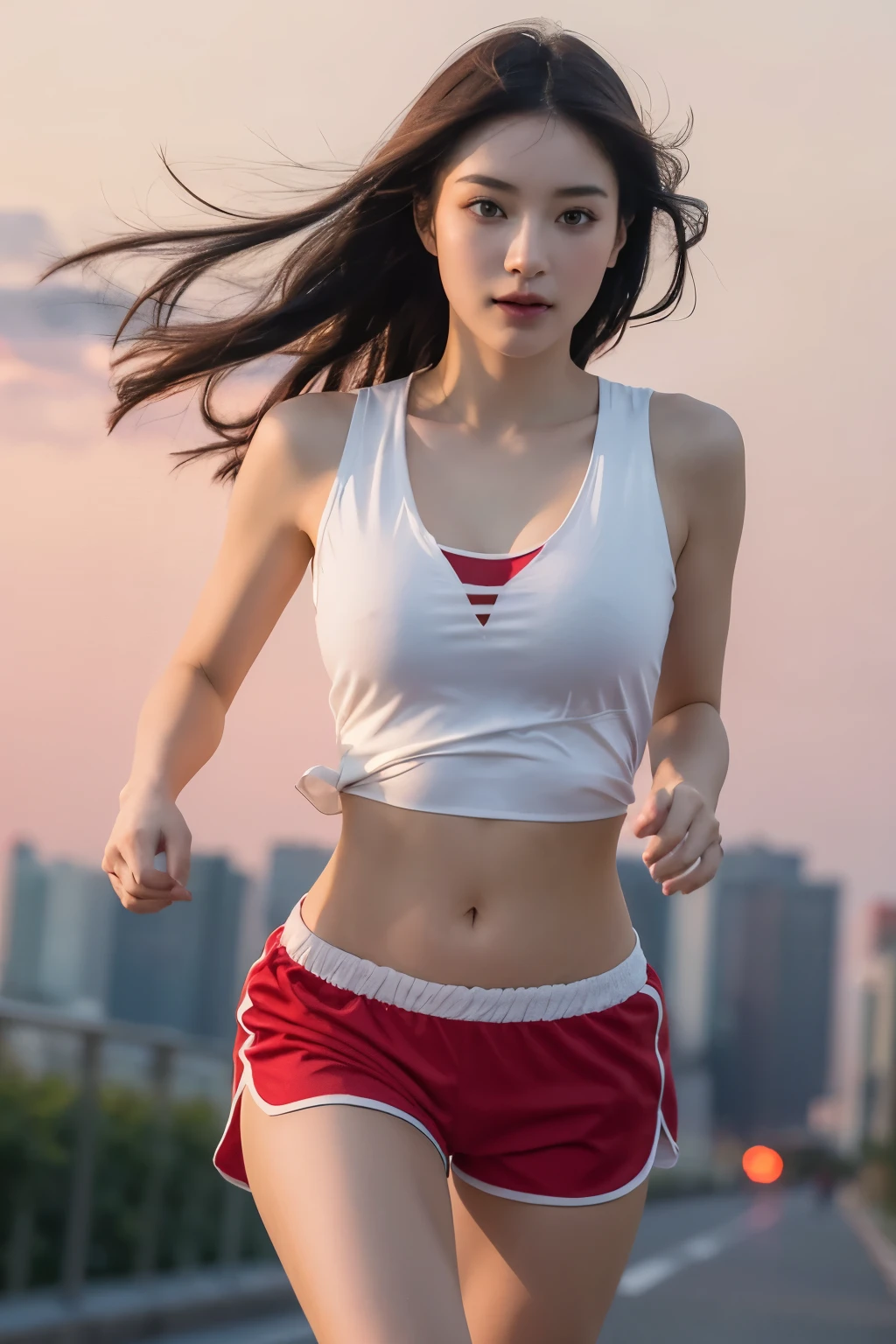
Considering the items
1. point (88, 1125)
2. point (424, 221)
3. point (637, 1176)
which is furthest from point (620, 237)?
point (88, 1125)

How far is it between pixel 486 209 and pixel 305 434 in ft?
1.37

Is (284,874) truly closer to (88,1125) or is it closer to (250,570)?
(88,1125)

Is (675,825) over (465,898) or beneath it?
over

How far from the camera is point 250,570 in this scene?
262cm

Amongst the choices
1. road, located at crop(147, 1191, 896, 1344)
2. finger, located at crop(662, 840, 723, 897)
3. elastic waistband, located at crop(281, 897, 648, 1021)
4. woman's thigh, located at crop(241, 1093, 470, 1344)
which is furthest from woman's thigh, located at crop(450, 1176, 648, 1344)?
road, located at crop(147, 1191, 896, 1344)

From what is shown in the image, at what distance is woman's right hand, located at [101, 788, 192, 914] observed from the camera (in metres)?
2.25

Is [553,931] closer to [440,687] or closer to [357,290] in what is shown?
[440,687]

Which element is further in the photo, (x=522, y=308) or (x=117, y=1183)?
(x=117, y=1183)

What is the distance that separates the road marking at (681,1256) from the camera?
12.8 meters

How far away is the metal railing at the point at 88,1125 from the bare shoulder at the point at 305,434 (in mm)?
3558

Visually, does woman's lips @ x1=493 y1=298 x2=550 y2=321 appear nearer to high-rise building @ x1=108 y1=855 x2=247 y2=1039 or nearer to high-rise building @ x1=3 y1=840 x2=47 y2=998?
high-rise building @ x1=108 y1=855 x2=247 y2=1039

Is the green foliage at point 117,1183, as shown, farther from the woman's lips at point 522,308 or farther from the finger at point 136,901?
the woman's lips at point 522,308

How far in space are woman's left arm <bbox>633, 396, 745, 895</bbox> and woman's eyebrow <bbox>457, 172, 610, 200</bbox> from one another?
14.4 inches

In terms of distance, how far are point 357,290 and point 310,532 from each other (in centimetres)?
51
